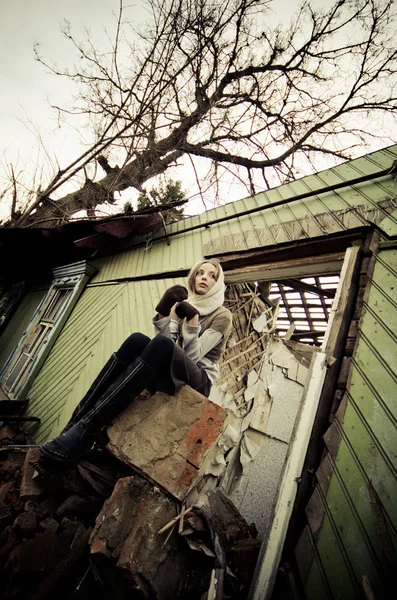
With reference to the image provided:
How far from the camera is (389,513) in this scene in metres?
1.04

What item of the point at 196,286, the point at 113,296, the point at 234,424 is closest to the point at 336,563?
the point at 196,286

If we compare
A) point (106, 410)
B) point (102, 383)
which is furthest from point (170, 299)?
point (106, 410)

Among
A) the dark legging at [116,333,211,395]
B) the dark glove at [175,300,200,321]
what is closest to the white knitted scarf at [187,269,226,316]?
the dark glove at [175,300,200,321]

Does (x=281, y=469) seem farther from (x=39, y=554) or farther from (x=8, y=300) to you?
(x=8, y=300)

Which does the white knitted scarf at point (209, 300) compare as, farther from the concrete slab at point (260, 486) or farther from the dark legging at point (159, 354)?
the concrete slab at point (260, 486)

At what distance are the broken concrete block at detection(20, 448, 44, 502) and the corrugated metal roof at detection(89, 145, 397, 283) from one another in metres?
2.54

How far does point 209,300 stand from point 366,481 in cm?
155

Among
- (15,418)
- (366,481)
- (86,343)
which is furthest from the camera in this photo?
(86,343)

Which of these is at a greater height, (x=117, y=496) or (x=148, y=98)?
(x=148, y=98)

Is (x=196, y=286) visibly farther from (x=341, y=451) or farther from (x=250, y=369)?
(x=250, y=369)

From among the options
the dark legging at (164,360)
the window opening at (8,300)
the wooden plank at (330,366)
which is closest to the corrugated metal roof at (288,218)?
the wooden plank at (330,366)

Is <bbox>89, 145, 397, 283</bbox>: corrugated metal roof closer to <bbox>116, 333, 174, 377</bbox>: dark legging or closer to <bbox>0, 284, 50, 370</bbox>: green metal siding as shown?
<bbox>116, 333, 174, 377</bbox>: dark legging

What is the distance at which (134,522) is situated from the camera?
141 cm

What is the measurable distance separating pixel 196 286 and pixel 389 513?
1.92 m
